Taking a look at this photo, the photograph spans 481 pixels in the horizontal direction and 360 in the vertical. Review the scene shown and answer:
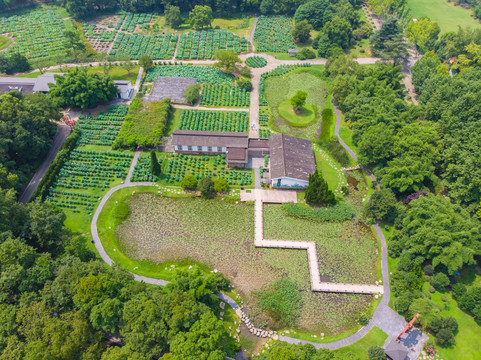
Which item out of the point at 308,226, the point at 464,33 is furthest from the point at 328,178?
the point at 464,33

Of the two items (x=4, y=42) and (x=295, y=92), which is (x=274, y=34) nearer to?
(x=295, y=92)

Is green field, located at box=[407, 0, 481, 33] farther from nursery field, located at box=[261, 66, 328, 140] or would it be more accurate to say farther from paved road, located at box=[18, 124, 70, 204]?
paved road, located at box=[18, 124, 70, 204]

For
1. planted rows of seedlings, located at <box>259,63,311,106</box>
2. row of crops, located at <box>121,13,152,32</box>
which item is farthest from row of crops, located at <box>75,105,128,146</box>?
Answer: row of crops, located at <box>121,13,152,32</box>

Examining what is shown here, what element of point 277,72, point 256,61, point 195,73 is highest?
point 256,61

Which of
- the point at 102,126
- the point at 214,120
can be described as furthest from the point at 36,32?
the point at 214,120

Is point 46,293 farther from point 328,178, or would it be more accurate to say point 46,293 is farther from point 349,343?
point 328,178
